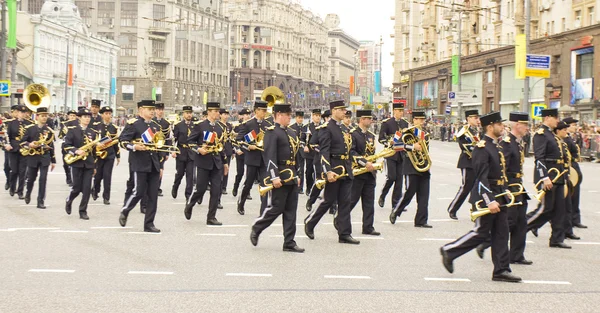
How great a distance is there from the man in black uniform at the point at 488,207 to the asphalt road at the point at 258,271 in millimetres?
280

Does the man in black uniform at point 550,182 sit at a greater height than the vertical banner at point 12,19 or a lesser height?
lesser

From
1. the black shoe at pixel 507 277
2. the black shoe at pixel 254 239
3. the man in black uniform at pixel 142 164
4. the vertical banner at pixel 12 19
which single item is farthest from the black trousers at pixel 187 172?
the vertical banner at pixel 12 19

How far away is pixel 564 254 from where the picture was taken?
37.6ft

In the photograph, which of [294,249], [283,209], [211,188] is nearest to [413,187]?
[211,188]

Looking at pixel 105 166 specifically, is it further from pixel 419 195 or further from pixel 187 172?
pixel 419 195

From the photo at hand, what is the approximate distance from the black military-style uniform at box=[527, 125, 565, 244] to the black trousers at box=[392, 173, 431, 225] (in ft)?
8.33

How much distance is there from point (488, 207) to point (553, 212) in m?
2.77

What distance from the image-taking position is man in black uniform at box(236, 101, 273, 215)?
53.1 ft

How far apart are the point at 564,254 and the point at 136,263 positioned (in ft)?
18.2

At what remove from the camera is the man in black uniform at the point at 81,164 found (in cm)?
1517

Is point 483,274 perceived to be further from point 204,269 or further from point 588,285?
point 204,269

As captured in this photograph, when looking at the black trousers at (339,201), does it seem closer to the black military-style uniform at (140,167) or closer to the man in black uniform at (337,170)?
the man in black uniform at (337,170)

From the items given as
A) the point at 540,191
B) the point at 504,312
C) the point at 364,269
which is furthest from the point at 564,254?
the point at 504,312

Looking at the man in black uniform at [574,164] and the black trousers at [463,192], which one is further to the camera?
the black trousers at [463,192]
